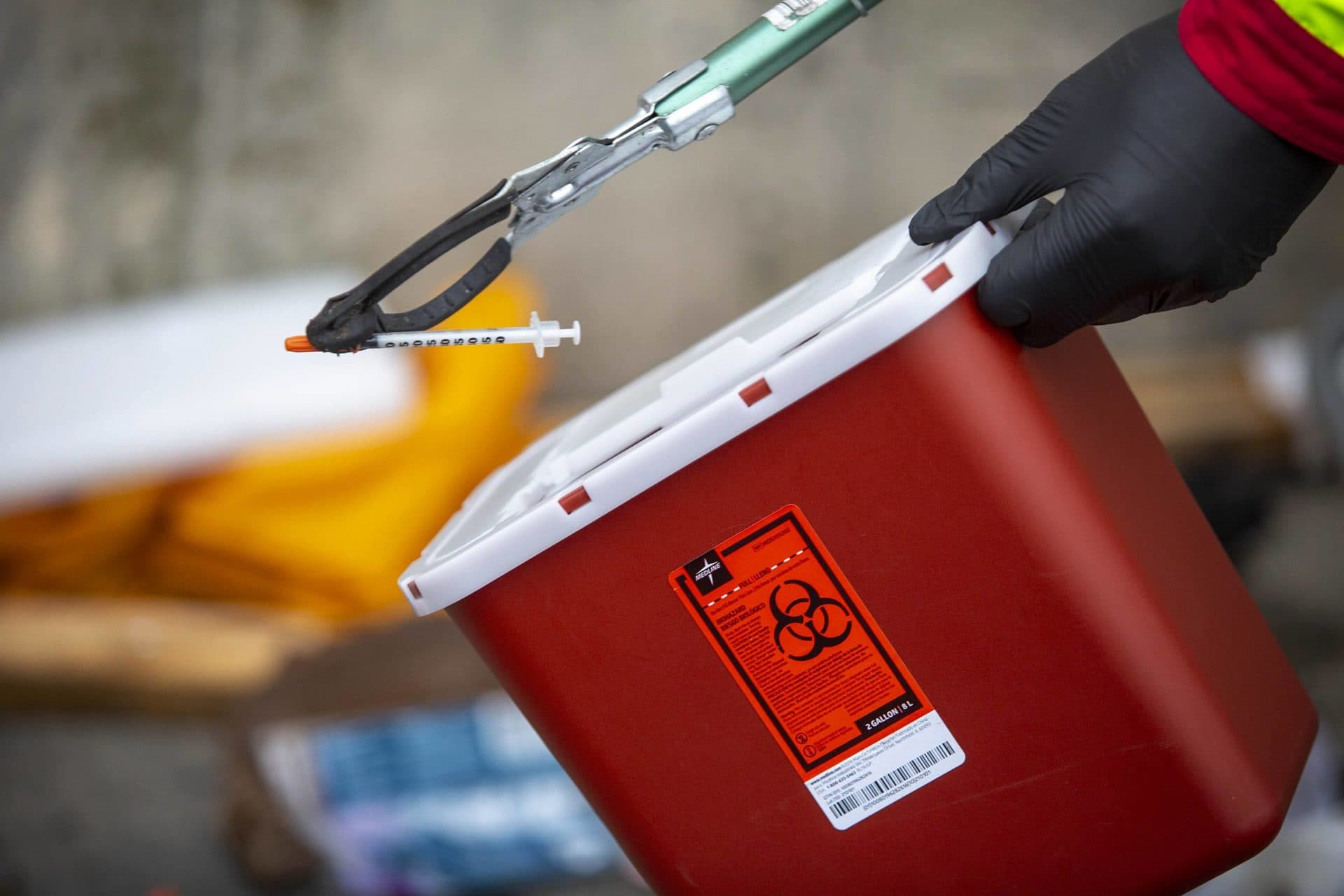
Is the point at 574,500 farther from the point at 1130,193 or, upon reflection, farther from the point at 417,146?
the point at 417,146

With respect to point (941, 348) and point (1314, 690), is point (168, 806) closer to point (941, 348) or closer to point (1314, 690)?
point (941, 348)

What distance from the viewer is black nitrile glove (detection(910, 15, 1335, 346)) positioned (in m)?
0.57

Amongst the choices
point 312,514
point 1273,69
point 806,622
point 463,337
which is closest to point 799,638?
point 806,622

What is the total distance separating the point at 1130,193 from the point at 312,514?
1.12 metres

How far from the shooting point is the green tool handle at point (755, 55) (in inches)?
25.0

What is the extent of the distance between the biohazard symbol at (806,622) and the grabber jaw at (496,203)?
27 cm

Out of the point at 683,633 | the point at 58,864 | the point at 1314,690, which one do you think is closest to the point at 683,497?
the point at 683,633

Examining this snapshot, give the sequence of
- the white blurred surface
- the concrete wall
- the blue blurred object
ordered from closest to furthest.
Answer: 1. the blue blurred object
2. the white blurred surface
3. the concrete wall

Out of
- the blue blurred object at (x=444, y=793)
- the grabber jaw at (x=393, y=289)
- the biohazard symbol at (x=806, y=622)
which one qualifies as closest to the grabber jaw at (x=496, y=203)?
the grabber jaw at (x=393, y=289)

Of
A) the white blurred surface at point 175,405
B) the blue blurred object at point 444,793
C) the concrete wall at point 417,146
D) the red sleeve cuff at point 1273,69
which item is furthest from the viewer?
the concrete wall at point 417,146

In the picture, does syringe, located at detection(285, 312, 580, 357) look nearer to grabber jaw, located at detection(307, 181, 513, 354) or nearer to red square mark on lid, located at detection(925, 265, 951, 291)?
grabber jaw, located at detection(307, 181, 513, 354)

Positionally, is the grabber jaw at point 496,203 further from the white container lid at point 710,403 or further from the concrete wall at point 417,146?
the concrete wall at point 417,146

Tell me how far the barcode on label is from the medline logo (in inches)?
6.2

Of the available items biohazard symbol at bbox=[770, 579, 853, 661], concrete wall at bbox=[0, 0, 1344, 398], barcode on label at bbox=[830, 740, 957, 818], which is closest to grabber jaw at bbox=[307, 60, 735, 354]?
biohazard symbol at bbox=[770, 579, 853, 661]
